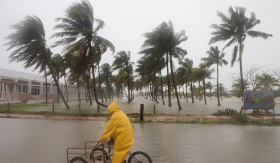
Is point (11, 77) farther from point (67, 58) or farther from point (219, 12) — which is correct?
point (219, 12)

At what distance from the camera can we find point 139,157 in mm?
4426

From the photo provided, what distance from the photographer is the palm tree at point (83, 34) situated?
18.0 metres

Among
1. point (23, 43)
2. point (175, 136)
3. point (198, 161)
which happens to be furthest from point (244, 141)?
point (23, 43)

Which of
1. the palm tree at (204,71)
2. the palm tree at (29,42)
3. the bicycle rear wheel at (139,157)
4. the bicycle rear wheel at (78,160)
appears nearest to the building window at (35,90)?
the palm tree at (29,42)

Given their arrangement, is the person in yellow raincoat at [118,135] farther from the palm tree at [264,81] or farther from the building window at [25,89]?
the building window at [25,89]

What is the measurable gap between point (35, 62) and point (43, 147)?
19563 millimetres

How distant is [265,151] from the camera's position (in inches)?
247

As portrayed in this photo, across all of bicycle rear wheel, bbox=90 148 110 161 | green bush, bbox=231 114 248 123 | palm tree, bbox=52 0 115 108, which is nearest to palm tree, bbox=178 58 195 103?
palm tree, bbox=52 0 115 108

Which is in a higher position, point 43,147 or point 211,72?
point 211,72

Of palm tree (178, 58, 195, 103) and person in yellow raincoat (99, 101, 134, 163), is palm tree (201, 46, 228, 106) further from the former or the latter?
person in yellow raincoat (99, 101, 134, 163)

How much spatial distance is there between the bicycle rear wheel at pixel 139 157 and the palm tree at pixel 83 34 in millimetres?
14232

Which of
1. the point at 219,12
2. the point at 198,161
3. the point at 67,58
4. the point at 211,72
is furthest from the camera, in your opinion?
the point at 211,72

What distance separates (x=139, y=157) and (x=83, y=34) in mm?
15644

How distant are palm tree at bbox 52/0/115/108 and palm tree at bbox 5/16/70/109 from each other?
16.3 ft
